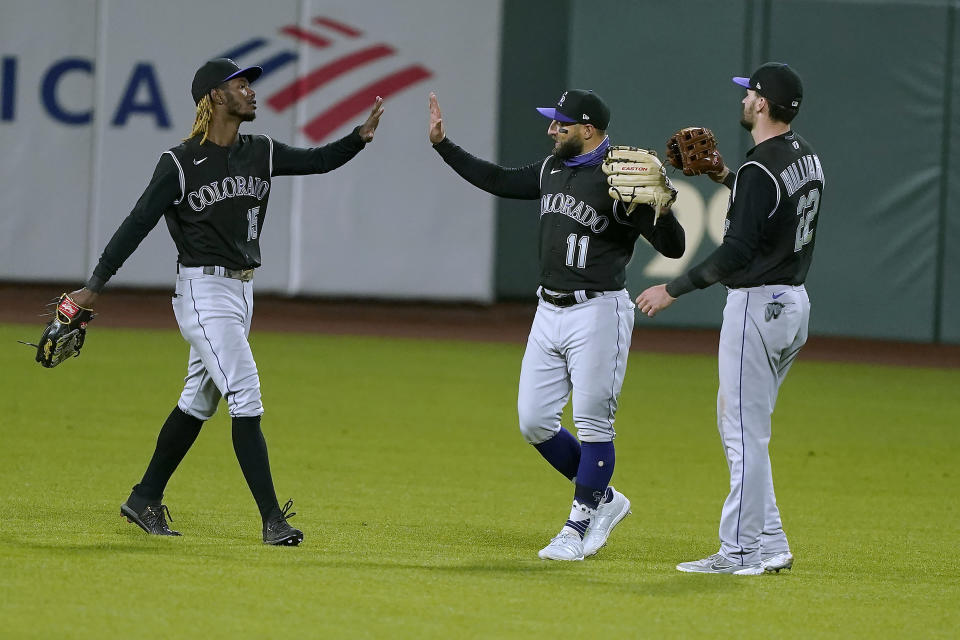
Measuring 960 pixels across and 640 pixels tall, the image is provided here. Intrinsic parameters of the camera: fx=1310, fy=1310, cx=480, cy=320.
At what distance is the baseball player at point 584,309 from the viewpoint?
18.2ft

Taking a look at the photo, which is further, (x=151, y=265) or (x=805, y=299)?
(x=151, y=265)

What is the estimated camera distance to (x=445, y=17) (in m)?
16.5

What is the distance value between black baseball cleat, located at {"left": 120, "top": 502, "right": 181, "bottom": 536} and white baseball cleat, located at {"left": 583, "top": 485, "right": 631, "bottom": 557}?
1764mm

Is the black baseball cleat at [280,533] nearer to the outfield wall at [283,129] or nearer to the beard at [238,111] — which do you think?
the beard at [238,111]

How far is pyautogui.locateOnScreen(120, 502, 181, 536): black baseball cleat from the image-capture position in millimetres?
5641

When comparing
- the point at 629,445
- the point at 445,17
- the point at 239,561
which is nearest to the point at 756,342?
the point at 239,561

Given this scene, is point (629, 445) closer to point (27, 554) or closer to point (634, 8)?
point (27, 554)

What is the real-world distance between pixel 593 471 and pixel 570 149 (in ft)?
4.58

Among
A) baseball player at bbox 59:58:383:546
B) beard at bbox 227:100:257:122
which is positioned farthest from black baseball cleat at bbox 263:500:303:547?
beard at bbox 227:100:257:122

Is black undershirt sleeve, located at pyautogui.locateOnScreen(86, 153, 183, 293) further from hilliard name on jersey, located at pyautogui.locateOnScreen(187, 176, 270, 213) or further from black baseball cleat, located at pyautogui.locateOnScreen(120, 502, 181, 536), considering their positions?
black baseball cleat, located at pyautogui.locateOnScreen(120, 502, 181, 536)

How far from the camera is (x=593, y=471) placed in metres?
5.62

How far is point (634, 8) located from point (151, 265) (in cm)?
663

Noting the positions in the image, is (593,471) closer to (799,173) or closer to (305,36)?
(799,173)

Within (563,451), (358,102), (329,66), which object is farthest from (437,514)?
(329,66)
